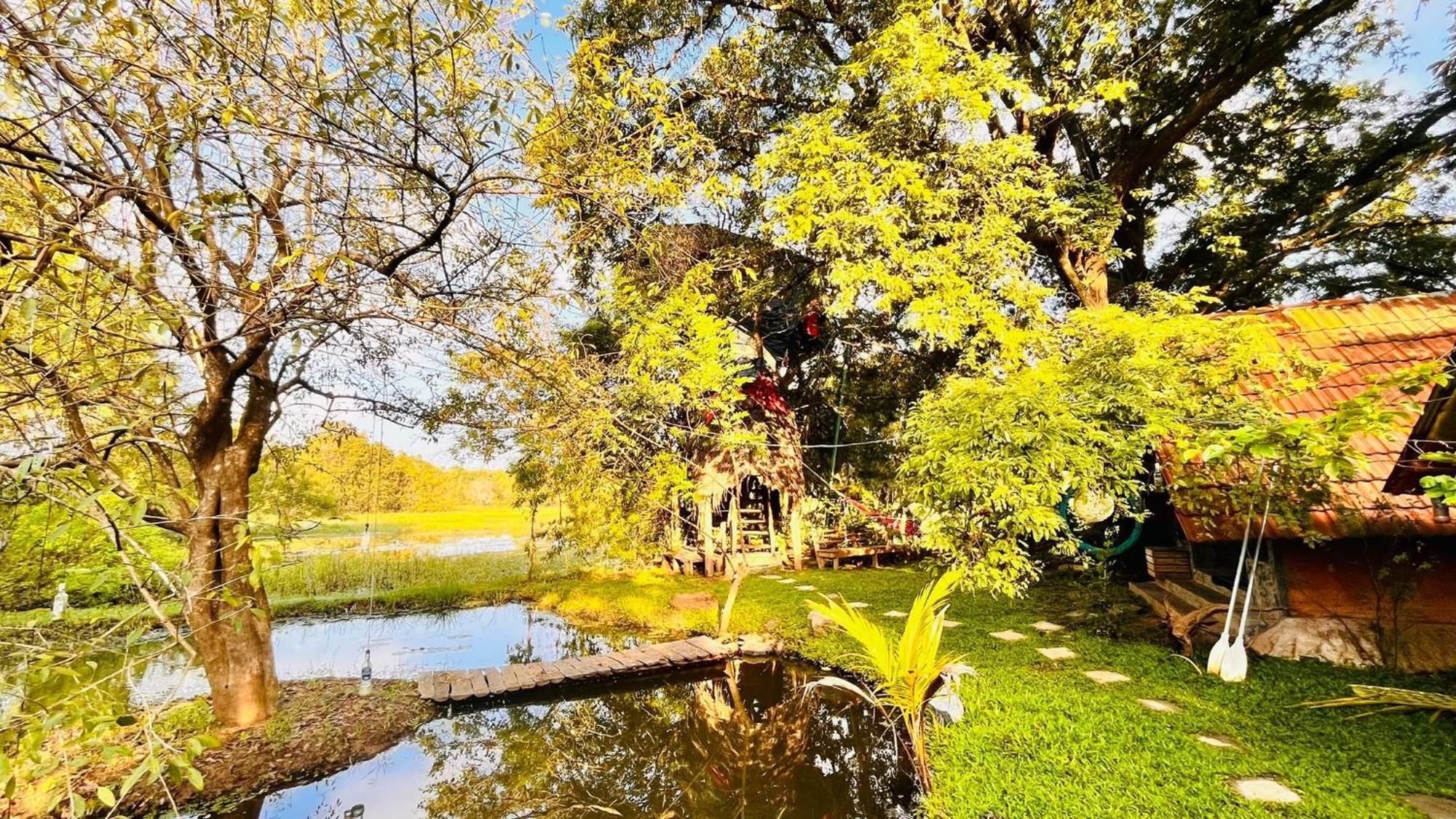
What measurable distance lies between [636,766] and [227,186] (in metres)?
4.49

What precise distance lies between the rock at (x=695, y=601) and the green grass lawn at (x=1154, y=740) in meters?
3.21

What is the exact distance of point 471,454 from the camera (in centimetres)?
848

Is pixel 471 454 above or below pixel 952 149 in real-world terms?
below

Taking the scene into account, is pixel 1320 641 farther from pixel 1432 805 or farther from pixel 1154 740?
pixel 1154 740

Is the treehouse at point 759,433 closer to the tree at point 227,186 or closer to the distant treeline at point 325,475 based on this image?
the distant treeline at point 325,475

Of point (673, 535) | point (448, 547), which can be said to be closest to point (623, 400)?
point (673, 535)

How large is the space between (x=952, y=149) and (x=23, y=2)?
24.6ft

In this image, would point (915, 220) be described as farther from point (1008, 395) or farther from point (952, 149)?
point (1008, 395)

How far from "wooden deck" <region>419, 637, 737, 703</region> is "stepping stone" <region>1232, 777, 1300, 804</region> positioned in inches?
187

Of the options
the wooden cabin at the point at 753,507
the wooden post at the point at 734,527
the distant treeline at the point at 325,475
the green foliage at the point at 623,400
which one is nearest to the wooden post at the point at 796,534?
the wooden cabin at the point at 753,507

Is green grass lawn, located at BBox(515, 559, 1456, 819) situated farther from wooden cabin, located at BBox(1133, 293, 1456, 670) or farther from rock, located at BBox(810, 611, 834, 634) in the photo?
rock, located at BBox(810, 611, 834, 634)

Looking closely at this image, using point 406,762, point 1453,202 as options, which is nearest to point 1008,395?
point 406,762

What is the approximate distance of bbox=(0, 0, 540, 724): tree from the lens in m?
1.64

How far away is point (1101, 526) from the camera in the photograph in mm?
8766
